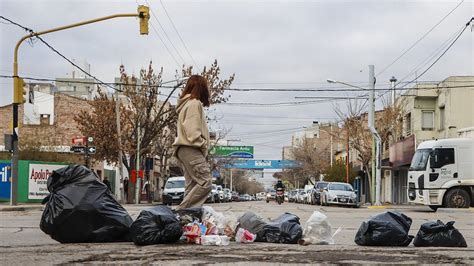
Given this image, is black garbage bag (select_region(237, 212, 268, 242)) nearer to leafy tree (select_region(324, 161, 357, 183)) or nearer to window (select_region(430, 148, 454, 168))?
window (select_region(430, 148, 454, 168))

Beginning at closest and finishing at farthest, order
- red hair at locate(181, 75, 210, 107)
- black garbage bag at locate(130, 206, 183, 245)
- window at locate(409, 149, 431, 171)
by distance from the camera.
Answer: black garbage bag at locate(130, 206, 183, 245) < red hair at locate(181, 75, 210, 107) < window at locate(409, 149, 431, 171)

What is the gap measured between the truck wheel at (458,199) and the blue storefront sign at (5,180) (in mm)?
19942

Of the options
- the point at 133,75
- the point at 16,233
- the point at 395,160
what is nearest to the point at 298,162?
the point at 395,160

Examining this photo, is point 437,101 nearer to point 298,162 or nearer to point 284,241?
point 284,241

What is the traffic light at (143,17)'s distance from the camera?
18.5 meters

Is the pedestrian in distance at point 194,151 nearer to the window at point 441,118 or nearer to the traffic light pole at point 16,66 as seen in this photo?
the traffic light pole at point 16,66

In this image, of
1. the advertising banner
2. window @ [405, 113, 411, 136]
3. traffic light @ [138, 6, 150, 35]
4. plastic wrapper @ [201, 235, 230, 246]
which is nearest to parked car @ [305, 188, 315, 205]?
window @ [405, 113, 411, 136]

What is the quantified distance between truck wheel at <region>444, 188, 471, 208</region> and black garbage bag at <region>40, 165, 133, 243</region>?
1817 centimetres

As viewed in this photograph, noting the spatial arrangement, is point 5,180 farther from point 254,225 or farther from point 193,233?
point 193,233

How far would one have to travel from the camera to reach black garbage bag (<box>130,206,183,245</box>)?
6.28 metres

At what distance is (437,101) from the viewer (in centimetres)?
3800

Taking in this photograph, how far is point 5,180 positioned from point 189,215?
24.9m

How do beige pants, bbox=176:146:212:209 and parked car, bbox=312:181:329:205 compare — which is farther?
parked car, bbox=312:181:329:205

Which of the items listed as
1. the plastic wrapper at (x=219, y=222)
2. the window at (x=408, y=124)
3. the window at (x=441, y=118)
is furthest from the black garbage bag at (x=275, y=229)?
the window at (x=408, y=124)
